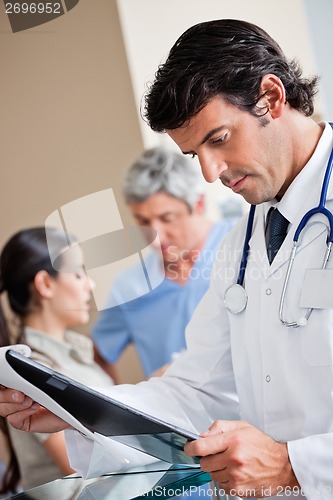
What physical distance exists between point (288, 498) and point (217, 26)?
36.2 inches

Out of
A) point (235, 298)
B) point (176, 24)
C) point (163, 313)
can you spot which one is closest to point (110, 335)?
point (163, 313)

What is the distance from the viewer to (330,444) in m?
1.14

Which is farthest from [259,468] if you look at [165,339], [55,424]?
[165,339]

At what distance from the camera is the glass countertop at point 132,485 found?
3.53ft

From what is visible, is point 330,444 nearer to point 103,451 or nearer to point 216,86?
point 103,451

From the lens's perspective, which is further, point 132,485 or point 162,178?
point 162,178

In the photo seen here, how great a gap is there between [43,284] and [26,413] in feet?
3.78

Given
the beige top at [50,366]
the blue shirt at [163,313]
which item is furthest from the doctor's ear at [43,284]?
the blue shirt at [163,313]

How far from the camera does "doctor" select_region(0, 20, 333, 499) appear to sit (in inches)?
47.4

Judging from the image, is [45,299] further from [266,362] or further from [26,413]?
[266,362]

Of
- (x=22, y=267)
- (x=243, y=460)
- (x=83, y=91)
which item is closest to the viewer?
(x=243, y=460)

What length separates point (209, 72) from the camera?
1305 millimetres

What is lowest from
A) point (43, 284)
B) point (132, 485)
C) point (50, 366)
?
point (50, 366)

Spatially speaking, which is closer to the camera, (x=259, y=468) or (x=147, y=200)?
(x=259, y=468)
